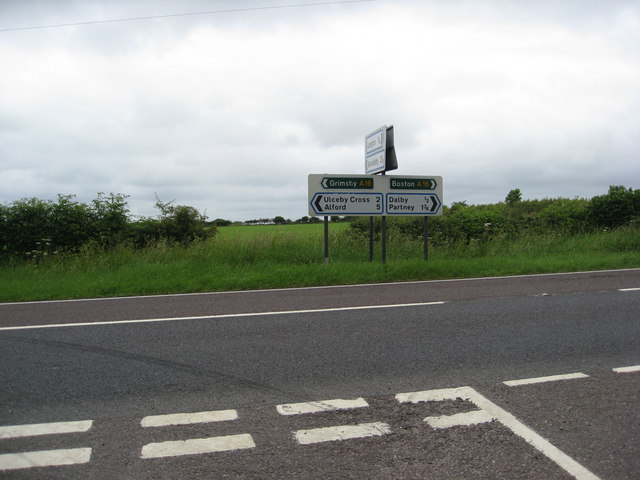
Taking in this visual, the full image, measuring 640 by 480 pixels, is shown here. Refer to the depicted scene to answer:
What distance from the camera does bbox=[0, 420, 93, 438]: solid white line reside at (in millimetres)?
3596

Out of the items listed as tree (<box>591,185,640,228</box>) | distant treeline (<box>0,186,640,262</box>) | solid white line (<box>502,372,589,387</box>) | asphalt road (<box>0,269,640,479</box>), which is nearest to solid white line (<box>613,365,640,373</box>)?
asphalt road (<box>0,269,640,479</box>)

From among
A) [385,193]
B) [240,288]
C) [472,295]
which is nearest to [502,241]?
[385,193]

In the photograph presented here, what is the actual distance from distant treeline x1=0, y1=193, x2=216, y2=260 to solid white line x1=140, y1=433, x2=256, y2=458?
13654 mm

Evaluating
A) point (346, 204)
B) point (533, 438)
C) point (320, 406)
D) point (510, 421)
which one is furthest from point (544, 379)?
point (346, 204)

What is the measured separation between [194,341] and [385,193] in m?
9.52

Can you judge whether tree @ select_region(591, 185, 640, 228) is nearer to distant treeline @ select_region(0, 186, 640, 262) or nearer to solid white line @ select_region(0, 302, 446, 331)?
distant treeline @ select_region(0, 186, 640, 262)

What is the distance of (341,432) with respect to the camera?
357 centimetres

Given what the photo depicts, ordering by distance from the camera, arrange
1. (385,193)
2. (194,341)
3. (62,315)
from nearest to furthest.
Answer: (194,341), (62,315), (385,193)

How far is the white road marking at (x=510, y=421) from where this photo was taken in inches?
121

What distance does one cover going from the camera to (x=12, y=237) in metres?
15.5

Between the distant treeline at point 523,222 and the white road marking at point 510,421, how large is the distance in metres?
14.7

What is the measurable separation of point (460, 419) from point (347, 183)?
10.9 meters

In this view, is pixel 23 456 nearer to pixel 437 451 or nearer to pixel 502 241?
pixel 437 451

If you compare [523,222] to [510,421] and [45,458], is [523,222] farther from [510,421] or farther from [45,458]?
[45,458]
